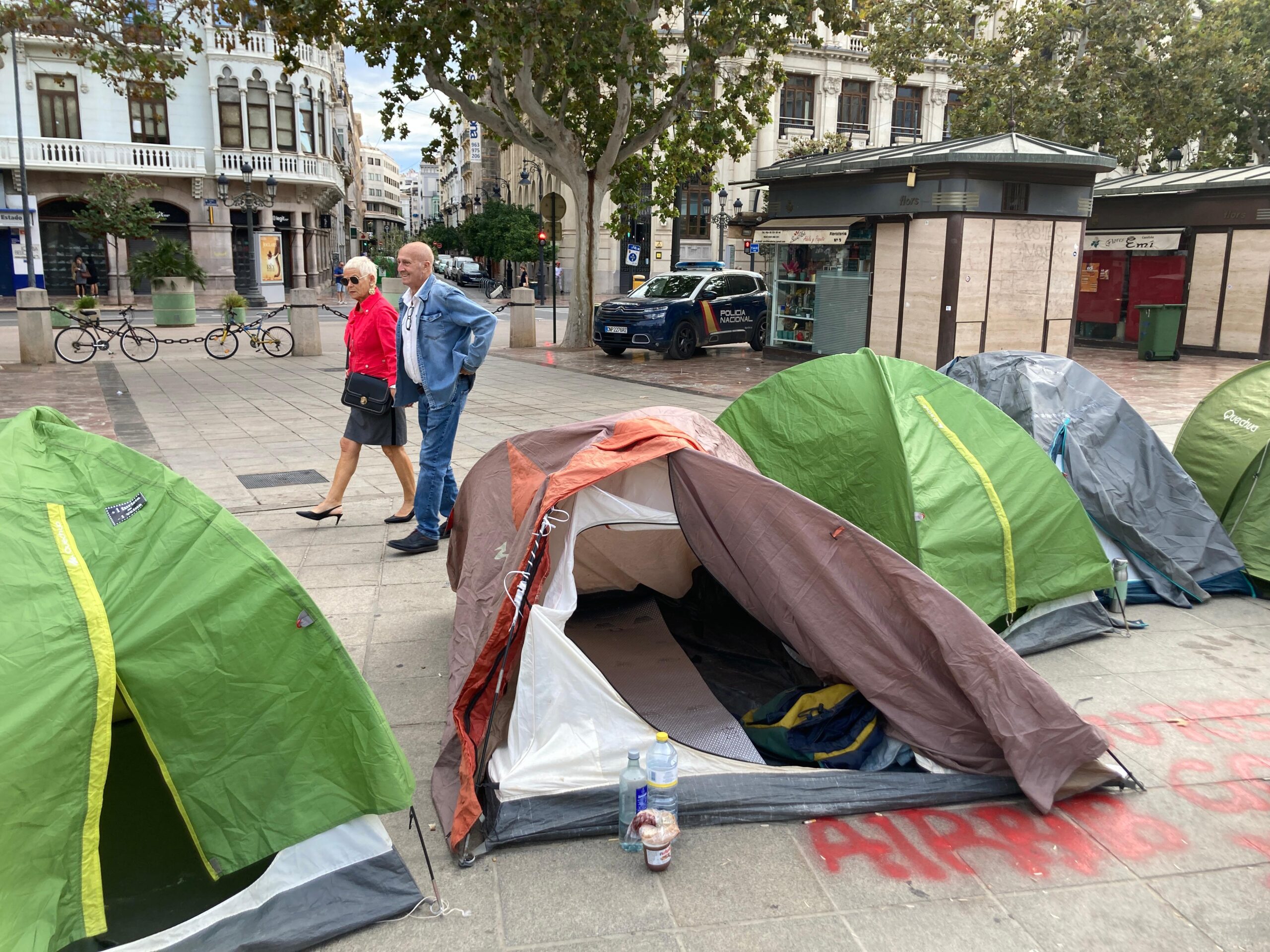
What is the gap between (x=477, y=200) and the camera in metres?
72.2

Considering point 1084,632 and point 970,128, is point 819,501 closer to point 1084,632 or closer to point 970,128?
point 1084,632

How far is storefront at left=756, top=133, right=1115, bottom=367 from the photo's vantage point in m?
14.7

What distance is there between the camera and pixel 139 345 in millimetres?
17938

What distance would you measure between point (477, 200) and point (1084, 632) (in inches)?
2797

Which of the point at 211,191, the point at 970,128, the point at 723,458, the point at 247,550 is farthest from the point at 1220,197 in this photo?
the point at 211,191

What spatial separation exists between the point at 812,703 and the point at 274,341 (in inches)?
681

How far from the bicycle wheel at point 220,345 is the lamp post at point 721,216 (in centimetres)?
2399

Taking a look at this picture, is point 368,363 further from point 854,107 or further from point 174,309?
point 854,107

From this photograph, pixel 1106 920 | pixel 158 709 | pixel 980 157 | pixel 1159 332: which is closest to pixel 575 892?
pixel 158 709

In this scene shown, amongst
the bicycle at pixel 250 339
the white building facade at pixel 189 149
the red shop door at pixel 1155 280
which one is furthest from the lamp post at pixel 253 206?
the red shop door at pixel 1155 280

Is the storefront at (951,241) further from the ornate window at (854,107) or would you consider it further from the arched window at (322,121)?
the ornate window at (854,107)

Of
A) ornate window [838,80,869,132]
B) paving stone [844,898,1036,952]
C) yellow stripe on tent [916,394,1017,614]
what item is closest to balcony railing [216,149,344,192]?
ornate window [838,80,869,132]

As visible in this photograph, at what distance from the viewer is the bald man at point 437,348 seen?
6.42 metres

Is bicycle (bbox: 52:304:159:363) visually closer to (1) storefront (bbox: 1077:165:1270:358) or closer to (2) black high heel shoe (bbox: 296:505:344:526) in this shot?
(2) black high heel shoe (bbox: 296:505:344:526)
